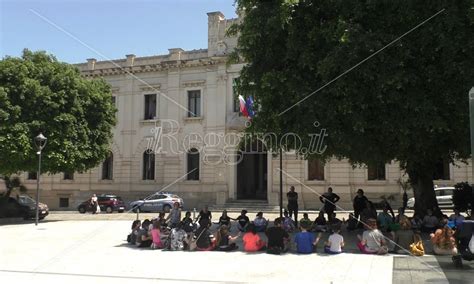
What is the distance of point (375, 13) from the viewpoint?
50.4 feet

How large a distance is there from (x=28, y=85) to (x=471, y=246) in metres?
21.3

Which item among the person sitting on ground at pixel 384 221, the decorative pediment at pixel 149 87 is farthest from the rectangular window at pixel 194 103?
the person sitting on ground at pixel 384 221

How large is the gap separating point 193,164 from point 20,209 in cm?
1341

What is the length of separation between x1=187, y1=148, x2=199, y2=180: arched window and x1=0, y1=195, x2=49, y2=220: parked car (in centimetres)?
1173

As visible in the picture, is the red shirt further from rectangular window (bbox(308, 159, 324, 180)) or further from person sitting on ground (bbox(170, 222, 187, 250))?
rectangular window (bbox(308, 159, 324, 180))

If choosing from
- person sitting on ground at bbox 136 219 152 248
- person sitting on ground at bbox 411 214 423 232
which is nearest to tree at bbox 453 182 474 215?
person sitting on ground at bbox 411 214 423 232

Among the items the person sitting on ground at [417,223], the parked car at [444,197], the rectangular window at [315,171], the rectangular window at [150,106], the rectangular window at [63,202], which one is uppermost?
the rectangular window at [150,106]

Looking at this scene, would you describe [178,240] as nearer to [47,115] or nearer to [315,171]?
[47,115]

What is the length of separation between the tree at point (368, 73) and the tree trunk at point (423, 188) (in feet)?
8.63

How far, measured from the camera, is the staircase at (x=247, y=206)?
33.1m

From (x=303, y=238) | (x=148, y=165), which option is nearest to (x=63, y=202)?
(x=148, y=165)

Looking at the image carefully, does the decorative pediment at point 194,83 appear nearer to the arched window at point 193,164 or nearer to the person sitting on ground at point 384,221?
the arched window at point 193,164

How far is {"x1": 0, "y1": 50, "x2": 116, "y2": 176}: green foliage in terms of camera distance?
77.8ft

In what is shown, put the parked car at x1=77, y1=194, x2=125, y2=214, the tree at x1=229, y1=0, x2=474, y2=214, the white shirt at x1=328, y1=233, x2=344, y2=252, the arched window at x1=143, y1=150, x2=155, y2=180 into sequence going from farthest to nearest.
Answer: the arched window at x1=143, y1=150, x2=155, y2=180 → the parked car at x1=77, y1=194, x2=125, y2=214 → the tree at x1=229, y1=0, x2=474, y2=214 → the white shirt at x1=328, y1=233, x2=344, y2=252
